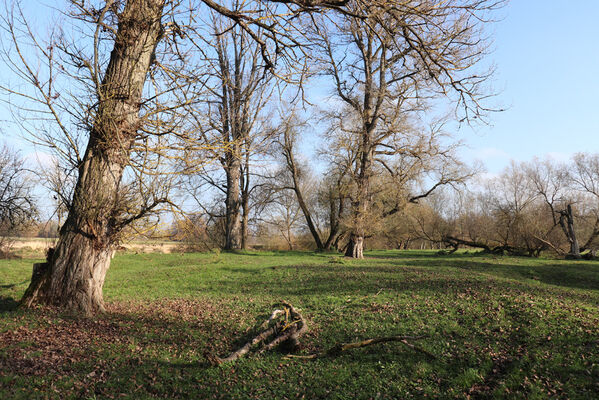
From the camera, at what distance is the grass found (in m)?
4.67

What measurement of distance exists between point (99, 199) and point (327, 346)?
5.17 metres

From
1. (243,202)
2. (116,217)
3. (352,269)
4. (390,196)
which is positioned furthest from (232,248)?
(116,217)

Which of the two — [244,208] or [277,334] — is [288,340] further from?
[244,208]

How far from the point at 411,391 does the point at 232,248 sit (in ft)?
72.2

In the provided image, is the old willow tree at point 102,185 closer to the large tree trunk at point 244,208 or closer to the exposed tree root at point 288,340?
the exposed tree root at point 288,340

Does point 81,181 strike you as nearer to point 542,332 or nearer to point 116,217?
point 116,217

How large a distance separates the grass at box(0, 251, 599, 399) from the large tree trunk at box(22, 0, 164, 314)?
0.51 metres

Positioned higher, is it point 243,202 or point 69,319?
point 243,202

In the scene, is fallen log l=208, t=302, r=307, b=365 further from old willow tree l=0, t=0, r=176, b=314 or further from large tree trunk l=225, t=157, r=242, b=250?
large tree trunk l=225, t=157, r=242, b=250

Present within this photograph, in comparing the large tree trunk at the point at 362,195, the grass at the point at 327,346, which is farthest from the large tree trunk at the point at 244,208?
the grass at the point at 327,346

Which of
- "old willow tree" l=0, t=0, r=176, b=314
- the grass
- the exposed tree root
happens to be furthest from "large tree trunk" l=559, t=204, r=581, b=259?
"old willow tree" l=0, t=0, r=176, b=314

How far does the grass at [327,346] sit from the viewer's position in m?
4.67

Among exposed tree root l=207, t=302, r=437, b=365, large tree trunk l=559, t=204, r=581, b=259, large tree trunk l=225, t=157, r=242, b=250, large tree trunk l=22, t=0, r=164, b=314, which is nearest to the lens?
exposed tree root l=207, t=302, r=437, b=365

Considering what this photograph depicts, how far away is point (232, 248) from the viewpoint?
1015 inches
